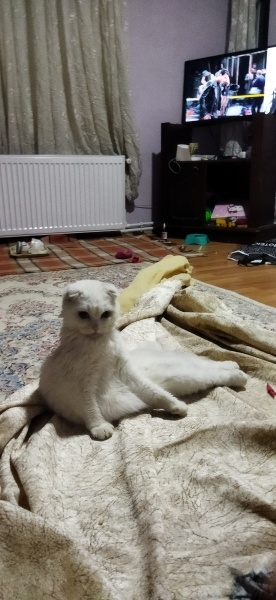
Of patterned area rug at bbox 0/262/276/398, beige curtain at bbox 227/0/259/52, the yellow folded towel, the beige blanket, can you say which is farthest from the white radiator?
the beige blanket

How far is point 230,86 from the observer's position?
12.8ft

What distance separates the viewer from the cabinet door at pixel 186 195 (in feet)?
12.9

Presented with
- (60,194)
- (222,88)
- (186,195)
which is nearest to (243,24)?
(222,88)

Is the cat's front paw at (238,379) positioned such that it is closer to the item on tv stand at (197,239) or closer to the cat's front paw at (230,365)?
the cat's front paw at (230,365)

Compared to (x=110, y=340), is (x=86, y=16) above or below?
above

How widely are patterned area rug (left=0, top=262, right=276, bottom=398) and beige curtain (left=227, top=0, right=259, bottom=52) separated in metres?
2.57

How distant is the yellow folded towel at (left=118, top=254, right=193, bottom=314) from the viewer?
79.0 inches

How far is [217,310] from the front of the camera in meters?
1.79

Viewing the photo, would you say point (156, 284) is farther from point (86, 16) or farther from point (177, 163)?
point (86, 16)

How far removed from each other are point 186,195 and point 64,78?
4.55 ft

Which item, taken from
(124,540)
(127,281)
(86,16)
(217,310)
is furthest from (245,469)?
(86,16)

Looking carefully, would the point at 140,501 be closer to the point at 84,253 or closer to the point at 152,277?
the point at 152,277

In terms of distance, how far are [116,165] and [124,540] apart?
11.8ft

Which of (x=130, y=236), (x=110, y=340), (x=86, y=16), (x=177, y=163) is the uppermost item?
(x=86, y=16)
